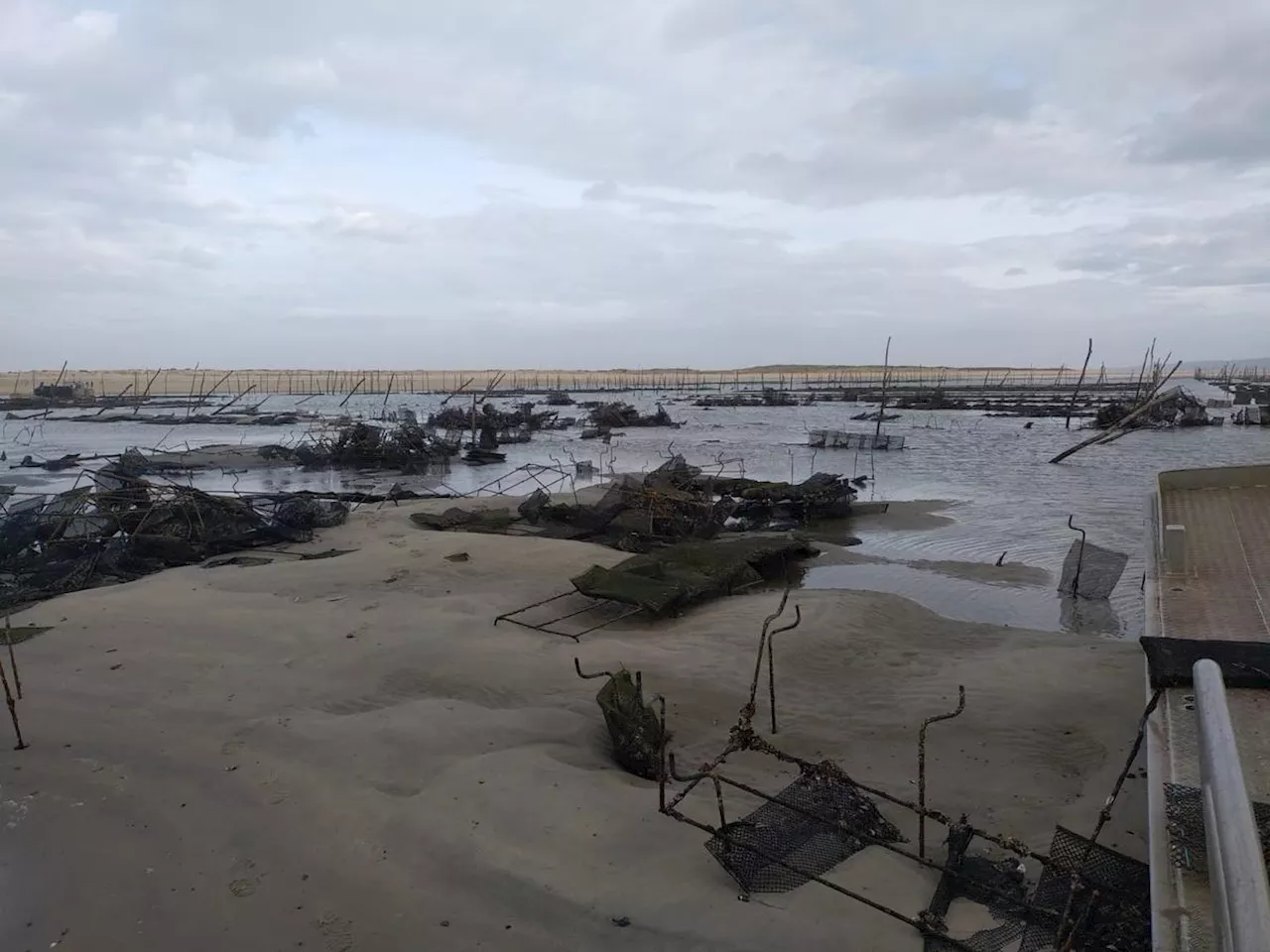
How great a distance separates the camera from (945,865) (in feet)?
13.3

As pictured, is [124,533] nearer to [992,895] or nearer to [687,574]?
[687,574]

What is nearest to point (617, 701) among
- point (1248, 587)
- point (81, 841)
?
point (81, 841)

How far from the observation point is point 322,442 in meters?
25.6

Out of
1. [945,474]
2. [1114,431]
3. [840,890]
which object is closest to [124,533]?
[840,890]

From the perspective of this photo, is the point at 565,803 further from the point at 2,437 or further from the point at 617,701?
the point at 2,437

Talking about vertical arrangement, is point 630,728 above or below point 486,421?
below

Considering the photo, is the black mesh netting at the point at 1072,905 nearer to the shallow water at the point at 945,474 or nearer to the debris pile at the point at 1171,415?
the shallow water at the point at 945,474

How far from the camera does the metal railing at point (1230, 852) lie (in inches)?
49.4

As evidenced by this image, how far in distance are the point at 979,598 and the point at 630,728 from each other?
21.2 feet

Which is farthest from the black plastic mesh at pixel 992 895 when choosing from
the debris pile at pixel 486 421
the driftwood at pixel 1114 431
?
the debris pile at pixel 486 421

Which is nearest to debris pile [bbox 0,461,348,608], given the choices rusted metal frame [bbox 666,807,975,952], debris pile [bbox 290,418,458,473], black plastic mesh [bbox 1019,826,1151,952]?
rusted metal frame [bbox 666,807,975,952]

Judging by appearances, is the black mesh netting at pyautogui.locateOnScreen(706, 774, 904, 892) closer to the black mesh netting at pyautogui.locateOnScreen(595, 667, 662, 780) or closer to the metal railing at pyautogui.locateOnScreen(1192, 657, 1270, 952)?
the black mesh netting at pyautogui.locateOnScreen(595, 667, 662, 780)

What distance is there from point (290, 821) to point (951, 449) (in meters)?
29.3

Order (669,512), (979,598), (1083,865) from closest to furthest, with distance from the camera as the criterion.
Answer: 1. (1083,865)
2. (979,598)
3. (669,512)
